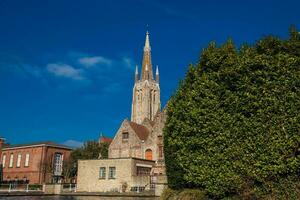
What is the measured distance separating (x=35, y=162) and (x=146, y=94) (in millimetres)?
44522

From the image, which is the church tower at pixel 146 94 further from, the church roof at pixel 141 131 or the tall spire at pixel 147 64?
the church roof at pixel 141 131

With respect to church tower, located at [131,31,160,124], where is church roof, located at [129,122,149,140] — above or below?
below

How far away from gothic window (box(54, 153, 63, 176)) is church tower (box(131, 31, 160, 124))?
121 ft

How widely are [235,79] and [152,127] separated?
120ft

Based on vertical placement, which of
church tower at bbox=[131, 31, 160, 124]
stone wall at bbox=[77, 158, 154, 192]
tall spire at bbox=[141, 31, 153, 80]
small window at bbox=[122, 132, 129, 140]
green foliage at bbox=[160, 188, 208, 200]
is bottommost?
green foliage at bbox=[160, 188, 208, 200]

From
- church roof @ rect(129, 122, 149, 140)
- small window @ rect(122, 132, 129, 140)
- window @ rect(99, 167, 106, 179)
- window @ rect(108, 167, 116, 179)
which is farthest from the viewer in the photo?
small window @ rect(122, 132, 129, 140)

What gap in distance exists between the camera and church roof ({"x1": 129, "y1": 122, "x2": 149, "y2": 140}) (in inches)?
1965

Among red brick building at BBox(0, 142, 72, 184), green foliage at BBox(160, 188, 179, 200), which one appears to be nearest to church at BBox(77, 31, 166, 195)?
green foliage at BBox(160, 188, 179, 200)

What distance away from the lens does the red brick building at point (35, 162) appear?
57.4 meters

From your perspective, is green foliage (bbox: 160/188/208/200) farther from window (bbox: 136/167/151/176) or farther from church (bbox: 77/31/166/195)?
window (bbox: 136/167/151/176)

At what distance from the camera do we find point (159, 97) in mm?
100062

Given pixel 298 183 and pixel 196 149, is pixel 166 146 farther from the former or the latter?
pixel 298 183

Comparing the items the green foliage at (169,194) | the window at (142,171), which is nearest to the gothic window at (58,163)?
the window at (142,171)

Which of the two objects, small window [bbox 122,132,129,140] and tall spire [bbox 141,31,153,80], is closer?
small window [bbox 122,132,129,140]
